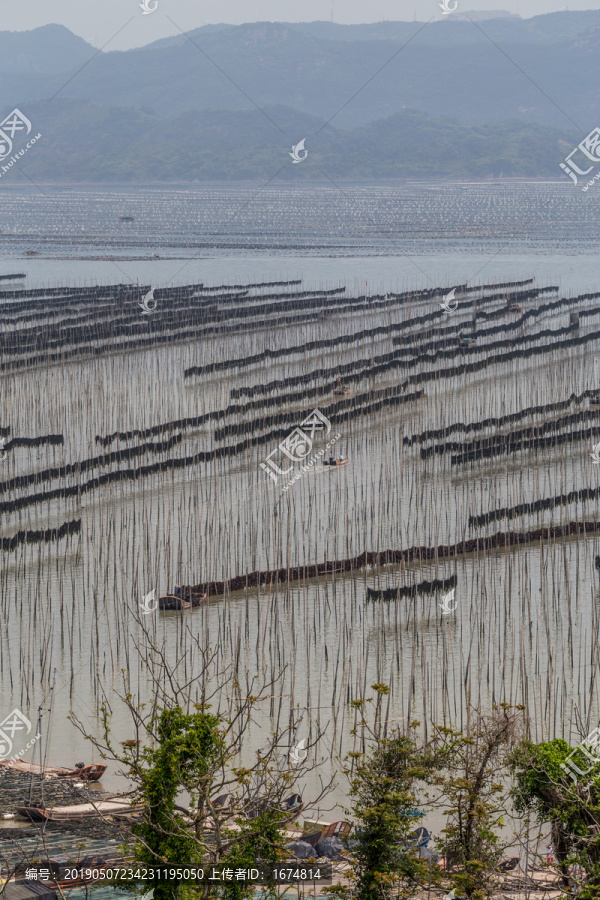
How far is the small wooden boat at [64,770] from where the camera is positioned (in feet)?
67.3

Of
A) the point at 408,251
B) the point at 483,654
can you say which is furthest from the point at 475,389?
the point at 408,251

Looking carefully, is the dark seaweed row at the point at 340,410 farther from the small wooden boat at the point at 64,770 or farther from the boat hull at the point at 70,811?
the boat hull at the point at 70,811

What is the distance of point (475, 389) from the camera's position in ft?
161

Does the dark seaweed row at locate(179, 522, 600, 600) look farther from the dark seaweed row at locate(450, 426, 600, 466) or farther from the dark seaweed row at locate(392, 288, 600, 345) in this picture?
the dark seaweed row at locate(392, 288, 600, 345)

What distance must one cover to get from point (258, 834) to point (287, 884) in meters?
3.75

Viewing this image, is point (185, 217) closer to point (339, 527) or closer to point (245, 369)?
point (245, 369)

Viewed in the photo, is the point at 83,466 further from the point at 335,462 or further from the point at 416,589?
the point at 416,589

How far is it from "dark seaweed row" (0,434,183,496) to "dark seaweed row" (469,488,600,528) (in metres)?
12.6

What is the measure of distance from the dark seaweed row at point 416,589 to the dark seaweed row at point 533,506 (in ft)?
14.3
